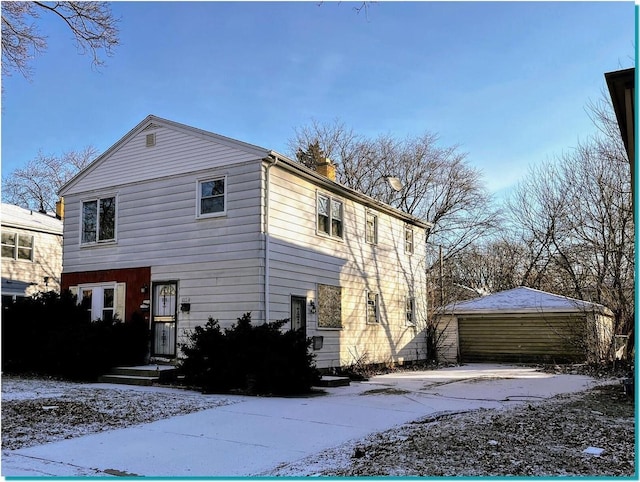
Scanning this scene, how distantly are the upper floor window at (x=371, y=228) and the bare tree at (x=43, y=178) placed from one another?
75.6 ft

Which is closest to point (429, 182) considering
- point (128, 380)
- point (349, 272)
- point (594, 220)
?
point (594, 220)

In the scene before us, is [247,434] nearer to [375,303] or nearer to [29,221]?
[375,303]

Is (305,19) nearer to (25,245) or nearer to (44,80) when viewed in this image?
(44,80)

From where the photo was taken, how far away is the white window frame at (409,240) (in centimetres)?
2033

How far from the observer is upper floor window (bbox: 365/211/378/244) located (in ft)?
58.5

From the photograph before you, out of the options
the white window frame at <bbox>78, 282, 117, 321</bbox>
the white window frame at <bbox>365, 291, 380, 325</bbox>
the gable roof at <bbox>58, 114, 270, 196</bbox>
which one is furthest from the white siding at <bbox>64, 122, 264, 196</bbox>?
the white window frame at <bbox>365, 291, 380, 325</bbox>

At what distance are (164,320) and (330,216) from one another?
5.01m

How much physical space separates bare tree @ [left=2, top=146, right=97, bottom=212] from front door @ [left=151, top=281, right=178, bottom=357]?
2362cm

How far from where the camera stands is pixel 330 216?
1585cm

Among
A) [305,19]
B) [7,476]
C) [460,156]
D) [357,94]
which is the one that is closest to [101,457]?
[7,476]

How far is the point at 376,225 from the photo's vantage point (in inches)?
719

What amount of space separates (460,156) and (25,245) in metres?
22.1

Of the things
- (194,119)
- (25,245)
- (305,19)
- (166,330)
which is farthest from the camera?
(25,245)

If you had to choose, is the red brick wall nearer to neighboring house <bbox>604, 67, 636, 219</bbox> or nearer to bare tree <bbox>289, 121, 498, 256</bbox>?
neighboring house <bbox>604, 67, 636, 219</bbox>
